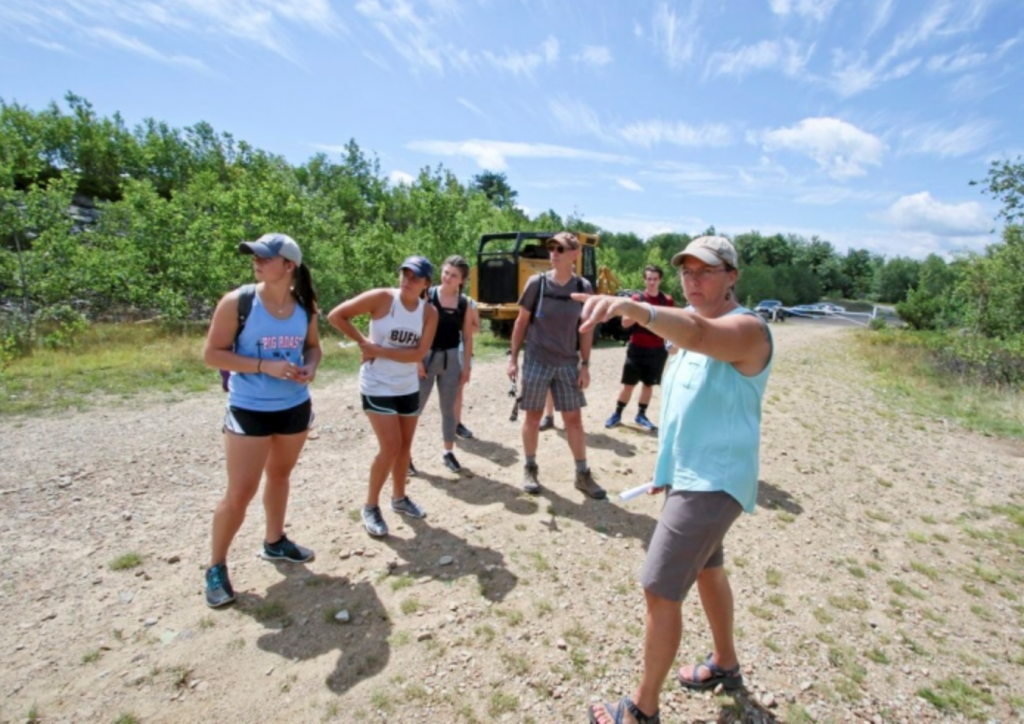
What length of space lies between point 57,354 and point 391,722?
14912mm

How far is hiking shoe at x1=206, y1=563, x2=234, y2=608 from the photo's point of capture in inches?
118

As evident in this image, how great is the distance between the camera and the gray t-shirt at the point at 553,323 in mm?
4250

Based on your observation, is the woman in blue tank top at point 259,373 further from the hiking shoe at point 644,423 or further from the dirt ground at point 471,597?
the hiking shoe at point 644,423

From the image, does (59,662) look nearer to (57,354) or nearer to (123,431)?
(123,431)

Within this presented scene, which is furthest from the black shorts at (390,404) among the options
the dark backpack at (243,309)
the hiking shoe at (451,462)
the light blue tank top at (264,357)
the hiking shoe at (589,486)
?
the hiking shoe at (589,486)

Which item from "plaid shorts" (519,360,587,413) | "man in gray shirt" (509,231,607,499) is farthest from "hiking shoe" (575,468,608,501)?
"plaid shorts" (519,360,587,413)

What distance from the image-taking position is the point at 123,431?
20.7 feet

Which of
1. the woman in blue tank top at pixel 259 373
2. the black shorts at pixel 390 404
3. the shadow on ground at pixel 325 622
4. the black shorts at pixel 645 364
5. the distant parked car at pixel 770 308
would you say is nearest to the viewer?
the shadow on ground at pixel 325 622

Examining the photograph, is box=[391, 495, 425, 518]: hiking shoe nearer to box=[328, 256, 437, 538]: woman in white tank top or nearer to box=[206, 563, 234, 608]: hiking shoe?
box=[328, 256, 437, 538]: woman in white tank top

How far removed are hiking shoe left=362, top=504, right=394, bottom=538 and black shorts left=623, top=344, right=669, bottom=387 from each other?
381cm

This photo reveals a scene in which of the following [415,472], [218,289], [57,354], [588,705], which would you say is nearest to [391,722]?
[588,705]

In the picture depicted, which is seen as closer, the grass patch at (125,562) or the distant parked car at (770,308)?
the grass patch at (125,562)

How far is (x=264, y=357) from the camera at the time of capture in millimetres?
2879

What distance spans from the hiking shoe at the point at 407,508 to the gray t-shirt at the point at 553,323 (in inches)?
61.7
